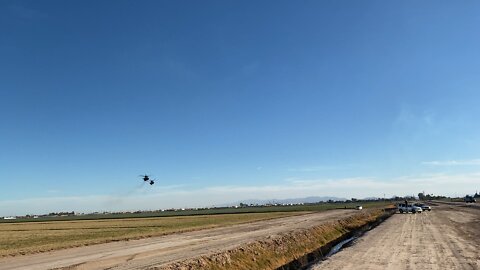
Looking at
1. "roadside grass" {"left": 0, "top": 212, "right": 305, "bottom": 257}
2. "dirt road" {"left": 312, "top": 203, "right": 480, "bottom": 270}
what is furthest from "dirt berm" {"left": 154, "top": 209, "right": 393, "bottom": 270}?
"roadside grass" {"left": 0, "top": 212, "right": 305, "bottom": 257}

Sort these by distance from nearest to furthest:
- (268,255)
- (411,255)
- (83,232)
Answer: (411,255) → (268,255) → (83,232)

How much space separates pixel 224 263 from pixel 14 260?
13519mm

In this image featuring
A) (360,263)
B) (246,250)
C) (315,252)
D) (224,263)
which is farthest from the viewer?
(315,252)

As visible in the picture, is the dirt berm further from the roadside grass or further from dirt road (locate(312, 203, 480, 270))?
the roadside grass

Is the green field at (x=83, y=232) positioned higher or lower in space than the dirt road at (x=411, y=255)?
higher

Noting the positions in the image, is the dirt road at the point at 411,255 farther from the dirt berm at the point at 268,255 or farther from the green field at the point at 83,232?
the green field at the point at 83,232

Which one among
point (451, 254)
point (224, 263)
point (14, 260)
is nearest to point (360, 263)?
point (451, 254)

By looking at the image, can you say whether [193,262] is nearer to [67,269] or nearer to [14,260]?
[67,269]

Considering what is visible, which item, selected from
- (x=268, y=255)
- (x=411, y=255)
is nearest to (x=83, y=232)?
(x=268, y=255)

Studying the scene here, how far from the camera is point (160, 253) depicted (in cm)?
3064

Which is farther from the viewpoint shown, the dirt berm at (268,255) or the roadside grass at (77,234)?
the roadside grass at (77,234)

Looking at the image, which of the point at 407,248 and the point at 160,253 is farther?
the point at 160,253

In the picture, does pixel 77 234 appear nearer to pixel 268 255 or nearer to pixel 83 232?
pixel 83 232

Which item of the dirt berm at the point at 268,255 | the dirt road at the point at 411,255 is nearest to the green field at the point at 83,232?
the dirt berm at the point at 268,255
